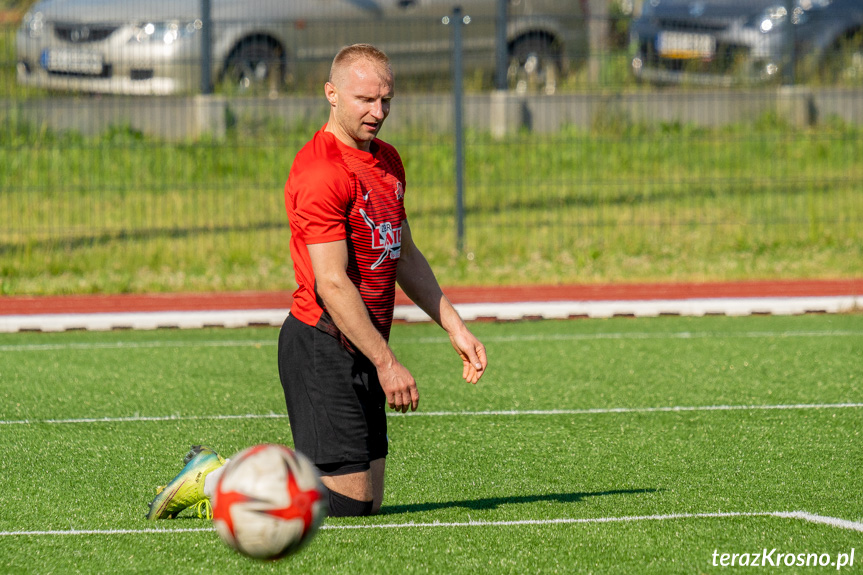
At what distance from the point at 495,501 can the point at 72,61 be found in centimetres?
834

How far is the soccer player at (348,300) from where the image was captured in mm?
3990

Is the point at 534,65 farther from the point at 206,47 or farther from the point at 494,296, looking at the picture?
the point at 206,47

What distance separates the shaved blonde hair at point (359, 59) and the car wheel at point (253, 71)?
7.77 m

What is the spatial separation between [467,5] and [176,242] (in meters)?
5.26

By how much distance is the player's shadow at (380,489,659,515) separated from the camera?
15.5 feet

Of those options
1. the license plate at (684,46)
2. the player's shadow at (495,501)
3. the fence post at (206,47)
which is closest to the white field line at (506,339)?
the fence post at (206,47)

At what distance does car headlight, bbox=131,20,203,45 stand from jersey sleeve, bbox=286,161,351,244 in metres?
7.89

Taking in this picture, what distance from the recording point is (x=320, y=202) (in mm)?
4027

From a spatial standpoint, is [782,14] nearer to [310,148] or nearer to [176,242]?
[176,242]

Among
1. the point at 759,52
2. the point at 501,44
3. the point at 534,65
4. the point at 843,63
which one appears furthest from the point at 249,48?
the point at 843,63

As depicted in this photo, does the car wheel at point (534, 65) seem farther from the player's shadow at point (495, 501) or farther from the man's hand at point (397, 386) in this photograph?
the man's hand at point (397, 386)

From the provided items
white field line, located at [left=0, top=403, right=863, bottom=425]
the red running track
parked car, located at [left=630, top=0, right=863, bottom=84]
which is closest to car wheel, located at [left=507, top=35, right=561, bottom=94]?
parked car, located at [left=630, top=0, right=863, bottom=84]

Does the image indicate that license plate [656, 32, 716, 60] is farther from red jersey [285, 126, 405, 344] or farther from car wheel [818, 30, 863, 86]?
red jersey [285, 126, 405, 344]

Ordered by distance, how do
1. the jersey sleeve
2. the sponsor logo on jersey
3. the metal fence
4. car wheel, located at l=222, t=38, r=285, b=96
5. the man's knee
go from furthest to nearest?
car wheel, located at l=222, t=38, r=285, b=96 < the metal fence < the man's knee < the sponsor logo on jersey < the jersey sleeve
